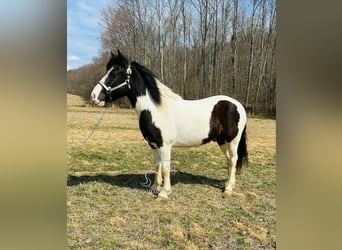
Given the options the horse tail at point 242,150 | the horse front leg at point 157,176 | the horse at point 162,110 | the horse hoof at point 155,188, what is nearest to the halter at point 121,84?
the horse at point 162,110

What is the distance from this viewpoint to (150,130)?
1634 mm

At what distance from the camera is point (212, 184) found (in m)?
1.68

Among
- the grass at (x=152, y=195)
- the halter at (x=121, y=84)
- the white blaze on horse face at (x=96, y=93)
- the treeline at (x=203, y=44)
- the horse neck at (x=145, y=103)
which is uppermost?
the treeline at (x=203, y=44)

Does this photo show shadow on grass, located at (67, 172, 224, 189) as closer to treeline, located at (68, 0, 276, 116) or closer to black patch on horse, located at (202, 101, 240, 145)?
black patch on horse, located at (202, 101, 240, 145)

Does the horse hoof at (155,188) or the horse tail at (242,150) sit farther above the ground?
the horse tail at (242,150)

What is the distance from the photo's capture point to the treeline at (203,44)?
1625 mm

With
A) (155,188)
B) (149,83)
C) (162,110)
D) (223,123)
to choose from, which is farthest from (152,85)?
(155,188)

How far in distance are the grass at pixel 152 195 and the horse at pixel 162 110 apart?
48 mm

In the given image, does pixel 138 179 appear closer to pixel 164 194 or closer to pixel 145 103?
pixel 164 194

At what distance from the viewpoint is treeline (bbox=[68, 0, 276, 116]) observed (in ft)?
5.33

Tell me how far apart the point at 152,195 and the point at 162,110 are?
446 mm

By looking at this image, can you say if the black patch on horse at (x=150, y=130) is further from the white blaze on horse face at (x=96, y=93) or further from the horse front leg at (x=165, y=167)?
the white blaze on horse face at (x=96, y=93)
